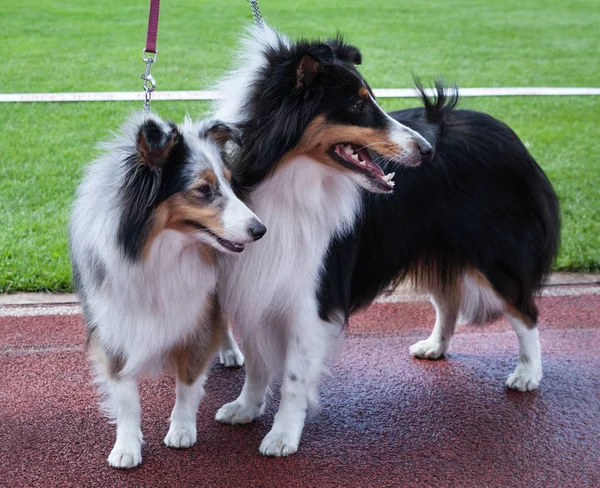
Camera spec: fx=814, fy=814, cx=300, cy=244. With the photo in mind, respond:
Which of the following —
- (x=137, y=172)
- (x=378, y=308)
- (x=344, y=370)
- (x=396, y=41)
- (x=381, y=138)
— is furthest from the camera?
(x=396, y=41)

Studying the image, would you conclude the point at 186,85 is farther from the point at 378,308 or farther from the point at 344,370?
the point at 344,370

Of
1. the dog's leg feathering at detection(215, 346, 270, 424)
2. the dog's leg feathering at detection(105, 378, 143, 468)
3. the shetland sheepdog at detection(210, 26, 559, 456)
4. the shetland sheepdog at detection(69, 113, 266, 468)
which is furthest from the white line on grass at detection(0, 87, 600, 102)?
the dog's leg feathering at detection(105, 378, 143, 468)

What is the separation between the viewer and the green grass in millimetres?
6359

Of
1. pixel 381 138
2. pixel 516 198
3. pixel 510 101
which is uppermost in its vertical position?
pixel 381 138

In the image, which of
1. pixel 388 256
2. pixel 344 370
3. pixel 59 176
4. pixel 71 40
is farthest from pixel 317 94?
pixel 71 40

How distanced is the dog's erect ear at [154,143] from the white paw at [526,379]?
2.26m

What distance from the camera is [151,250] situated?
3201 millimetres

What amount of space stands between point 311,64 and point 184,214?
0.76 metres

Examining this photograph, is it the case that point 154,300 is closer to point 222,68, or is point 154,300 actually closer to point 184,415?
point 184,415

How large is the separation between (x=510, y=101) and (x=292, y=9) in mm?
7961

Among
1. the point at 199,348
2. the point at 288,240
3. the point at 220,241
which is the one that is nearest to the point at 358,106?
the point at 288,240

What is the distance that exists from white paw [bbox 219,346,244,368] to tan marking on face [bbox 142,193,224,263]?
1.46 metres

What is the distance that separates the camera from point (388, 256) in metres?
3.98

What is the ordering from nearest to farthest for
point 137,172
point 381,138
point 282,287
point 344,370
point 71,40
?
point 137,172 < point 381,138 < point 282,287 < point 344,370 < point 71,40
